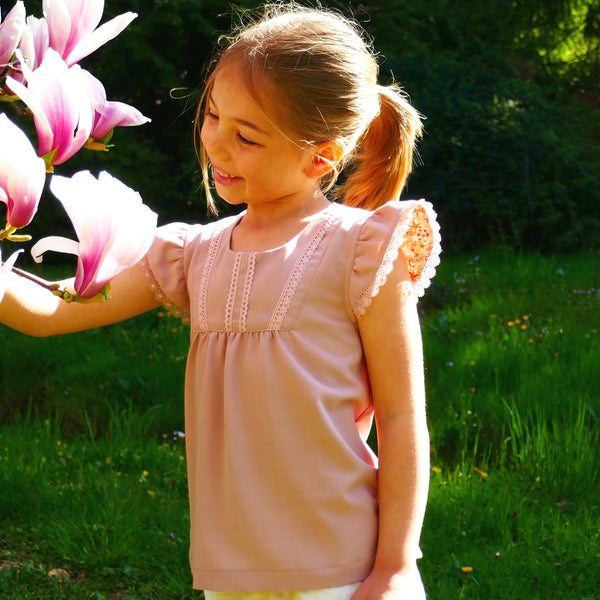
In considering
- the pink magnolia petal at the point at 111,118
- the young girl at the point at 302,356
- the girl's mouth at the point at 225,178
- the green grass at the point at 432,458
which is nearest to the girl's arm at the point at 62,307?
the young girl at the point at 302,356

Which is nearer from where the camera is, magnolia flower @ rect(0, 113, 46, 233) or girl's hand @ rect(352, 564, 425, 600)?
magnolia flower @ rect(0, 113, 46, 233)

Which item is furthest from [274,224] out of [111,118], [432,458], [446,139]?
[446,139]

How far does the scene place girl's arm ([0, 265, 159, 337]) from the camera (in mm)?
1396

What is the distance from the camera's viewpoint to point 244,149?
132cm

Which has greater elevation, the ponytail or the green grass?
the ponytail

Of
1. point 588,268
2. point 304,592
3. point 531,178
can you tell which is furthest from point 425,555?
point 531,178

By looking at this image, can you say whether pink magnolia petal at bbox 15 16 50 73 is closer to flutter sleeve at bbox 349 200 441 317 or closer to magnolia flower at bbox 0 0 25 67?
magnolia flower at bbox 0 0 25 67

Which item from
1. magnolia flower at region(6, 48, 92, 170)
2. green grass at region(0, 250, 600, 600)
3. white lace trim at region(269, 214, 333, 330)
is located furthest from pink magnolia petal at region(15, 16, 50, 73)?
green grass at region(0, 250, 600, 600)

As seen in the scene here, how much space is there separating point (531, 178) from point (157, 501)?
4.44 meters

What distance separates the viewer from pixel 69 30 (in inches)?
34.1

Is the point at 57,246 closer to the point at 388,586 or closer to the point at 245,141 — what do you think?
the point at 245,141

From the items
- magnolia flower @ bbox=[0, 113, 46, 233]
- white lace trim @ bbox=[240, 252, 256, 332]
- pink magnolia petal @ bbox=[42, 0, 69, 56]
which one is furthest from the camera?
white lace trim @ bbox=[240, 252, 256, 332]

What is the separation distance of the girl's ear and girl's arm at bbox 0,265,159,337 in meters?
0.32

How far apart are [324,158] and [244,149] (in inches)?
5.4
